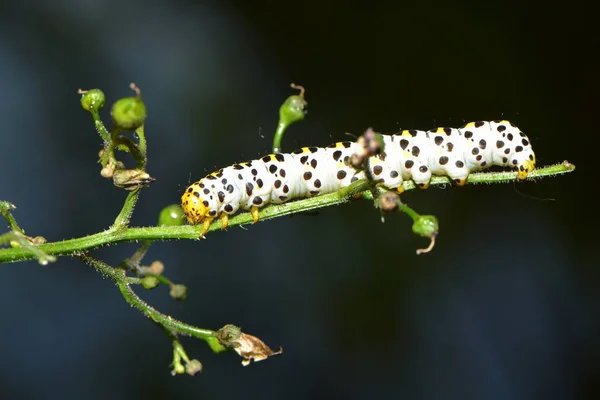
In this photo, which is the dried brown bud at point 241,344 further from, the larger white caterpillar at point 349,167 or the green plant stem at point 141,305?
the larger white caterpillar at point 349,167

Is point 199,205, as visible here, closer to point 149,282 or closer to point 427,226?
point 149,282

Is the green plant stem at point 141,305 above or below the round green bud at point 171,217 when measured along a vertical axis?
below

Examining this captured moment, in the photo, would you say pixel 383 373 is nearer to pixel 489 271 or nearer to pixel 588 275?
pixel 489 271

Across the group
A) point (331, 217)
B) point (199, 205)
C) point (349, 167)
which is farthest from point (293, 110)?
point (331, 217)

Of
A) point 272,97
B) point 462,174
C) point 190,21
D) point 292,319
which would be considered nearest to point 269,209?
point 462,174

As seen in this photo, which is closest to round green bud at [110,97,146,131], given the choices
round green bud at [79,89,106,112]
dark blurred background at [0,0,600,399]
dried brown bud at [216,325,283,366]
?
round green bud at [79,89,106,112]

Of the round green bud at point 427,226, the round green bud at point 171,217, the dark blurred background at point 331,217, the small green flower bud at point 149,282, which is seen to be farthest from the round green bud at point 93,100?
the dark blurred background at point 331,217
